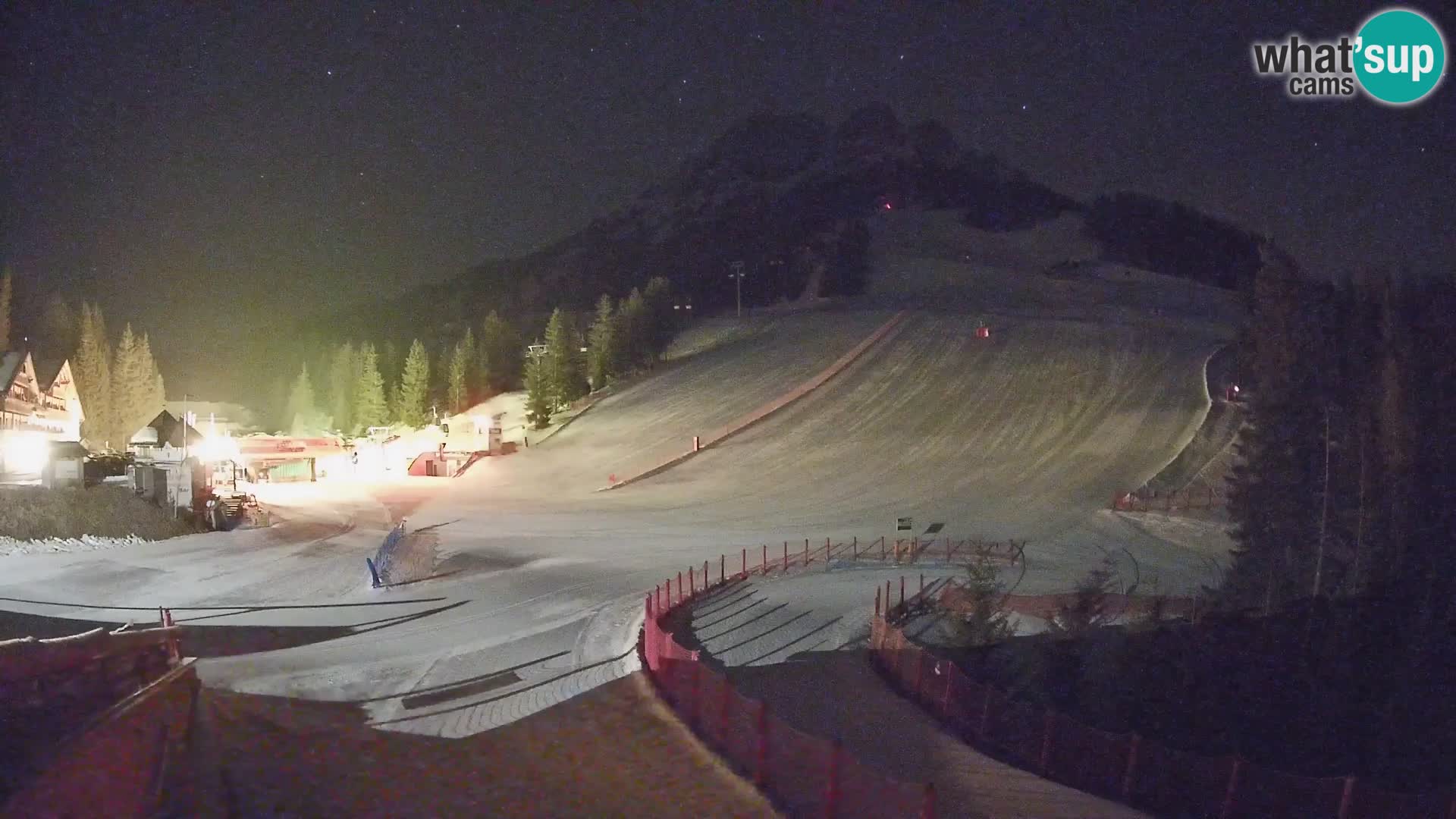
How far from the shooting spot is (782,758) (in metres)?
8.10

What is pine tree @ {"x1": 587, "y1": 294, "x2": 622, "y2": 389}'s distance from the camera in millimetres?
74562

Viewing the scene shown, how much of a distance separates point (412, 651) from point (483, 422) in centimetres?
4261

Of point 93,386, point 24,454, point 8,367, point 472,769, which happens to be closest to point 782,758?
point 472,769

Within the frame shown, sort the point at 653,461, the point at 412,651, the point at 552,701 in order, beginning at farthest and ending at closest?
the point at 653,461 < the point at 412,651 < the point at 552,701

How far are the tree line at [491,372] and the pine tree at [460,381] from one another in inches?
4.0

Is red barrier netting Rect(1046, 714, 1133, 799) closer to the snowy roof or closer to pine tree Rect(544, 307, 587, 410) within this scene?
the snowy roof

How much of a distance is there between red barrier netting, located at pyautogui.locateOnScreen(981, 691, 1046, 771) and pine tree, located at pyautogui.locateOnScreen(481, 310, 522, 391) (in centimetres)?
7787

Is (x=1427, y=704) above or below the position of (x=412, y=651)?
below

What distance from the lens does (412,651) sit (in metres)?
15.2

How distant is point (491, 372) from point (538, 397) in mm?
26429

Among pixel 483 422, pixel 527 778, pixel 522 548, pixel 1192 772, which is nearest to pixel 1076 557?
pixel 522 548

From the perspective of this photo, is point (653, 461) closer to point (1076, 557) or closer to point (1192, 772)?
point (1076, 557)

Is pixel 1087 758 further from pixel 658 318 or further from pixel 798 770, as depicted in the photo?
pixel 658 318

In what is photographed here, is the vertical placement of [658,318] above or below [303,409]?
above
